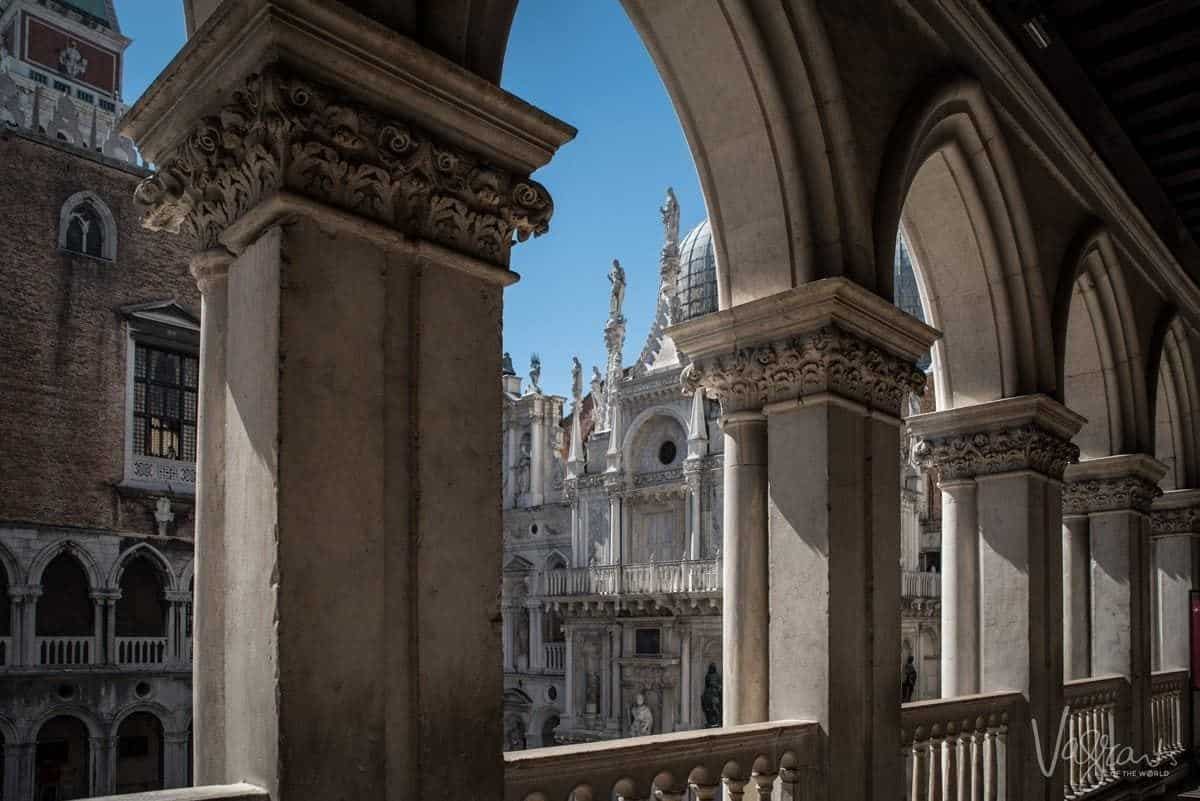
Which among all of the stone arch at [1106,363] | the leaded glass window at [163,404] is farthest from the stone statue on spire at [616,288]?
the stone arch at [1106,363]

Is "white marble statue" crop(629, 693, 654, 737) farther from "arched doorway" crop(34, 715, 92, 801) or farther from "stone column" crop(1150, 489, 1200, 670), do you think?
"stone column" crop(1150, 489, 1200, 670)

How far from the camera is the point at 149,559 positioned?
65.8 feet

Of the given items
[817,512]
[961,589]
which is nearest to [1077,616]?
[961,589]

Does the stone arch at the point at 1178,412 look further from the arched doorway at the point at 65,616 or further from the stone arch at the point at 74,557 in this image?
the arched doorway at the point at 65,616

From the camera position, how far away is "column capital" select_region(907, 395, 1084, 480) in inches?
254

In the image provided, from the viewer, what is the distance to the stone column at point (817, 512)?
4523 mm

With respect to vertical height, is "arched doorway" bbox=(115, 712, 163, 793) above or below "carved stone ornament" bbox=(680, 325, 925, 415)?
below

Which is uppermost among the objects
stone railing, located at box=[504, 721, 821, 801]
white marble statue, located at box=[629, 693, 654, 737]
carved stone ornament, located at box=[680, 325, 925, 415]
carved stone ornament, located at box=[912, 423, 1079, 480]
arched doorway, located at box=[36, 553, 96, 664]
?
carved stone ornament, located at box=[680, 325, 925, 415]

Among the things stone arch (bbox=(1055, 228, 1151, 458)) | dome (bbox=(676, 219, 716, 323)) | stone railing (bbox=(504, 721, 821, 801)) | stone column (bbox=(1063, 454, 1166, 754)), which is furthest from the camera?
dome (bbox=(676, 219, 716, 323))

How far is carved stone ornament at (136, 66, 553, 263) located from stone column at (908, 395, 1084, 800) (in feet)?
13.0

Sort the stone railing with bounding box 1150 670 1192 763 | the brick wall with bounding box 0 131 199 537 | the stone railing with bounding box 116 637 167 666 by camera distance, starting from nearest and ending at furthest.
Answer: the stone railing with bounding box 1150 670 1192 763, the brick wall with bounding box 0 131 199 537, the stone railing with bounding box 116 637 167 666

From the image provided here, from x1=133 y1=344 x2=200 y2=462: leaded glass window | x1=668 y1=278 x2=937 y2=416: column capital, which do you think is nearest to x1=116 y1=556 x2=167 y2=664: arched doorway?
x1=133 y1=344 x2=200 y2=462: leaded glass window

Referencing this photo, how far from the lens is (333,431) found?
270 cm

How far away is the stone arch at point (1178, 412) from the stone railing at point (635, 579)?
51.2ft
